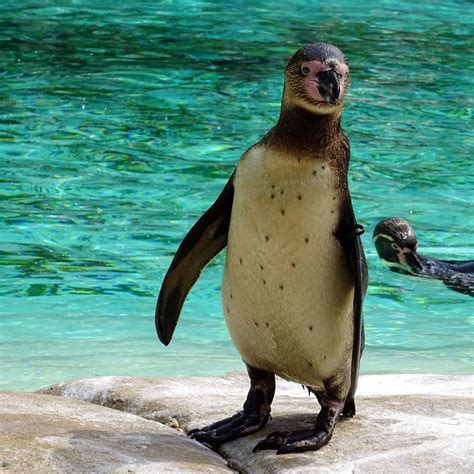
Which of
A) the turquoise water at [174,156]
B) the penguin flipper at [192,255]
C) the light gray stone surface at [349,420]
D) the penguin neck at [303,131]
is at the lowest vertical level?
the turquoise water at [174,156]

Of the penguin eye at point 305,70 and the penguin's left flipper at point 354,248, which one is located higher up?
the penguin eye at point 305,70

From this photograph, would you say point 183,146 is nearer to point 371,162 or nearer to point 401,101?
point 371,162

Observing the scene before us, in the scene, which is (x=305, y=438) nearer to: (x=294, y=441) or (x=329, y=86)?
(x=294, y=441)

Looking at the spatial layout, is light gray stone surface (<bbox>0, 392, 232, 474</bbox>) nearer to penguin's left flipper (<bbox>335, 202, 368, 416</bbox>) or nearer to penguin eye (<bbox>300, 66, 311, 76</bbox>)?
penguin's left flipper (<bbox>335, 202, 368, 416</bbox>)

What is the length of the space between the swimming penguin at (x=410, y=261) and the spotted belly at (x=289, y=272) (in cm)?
310

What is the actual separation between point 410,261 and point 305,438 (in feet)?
11.3

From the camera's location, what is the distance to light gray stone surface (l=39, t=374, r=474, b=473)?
11.0ft

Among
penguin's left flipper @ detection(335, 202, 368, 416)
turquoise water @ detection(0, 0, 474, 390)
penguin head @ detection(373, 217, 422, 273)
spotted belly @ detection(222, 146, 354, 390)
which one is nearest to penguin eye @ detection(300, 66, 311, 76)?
spotted belly @ detection(222, 146, 354, 390)

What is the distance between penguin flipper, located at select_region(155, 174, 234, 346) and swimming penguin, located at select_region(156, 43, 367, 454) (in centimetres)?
1

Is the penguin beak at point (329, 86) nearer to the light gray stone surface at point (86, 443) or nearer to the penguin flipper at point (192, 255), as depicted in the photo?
the penguin flipper at point (192, 255)

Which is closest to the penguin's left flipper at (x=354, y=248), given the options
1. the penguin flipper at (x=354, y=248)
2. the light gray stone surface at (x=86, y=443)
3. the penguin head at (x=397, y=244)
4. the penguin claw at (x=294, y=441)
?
the penguin flipper at (x=354, y=248)

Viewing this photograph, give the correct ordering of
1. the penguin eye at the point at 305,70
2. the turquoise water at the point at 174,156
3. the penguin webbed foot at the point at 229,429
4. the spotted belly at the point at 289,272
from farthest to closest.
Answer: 1. the turquoise water at the point at 174,156
2. the penguin webbed foot at the point at 229,429
3. the spotted belly at the point at 289,272
4. the penguin eye at the point at 305,70

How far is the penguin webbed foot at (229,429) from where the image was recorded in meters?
3.59

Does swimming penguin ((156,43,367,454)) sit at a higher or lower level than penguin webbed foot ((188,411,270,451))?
higher
